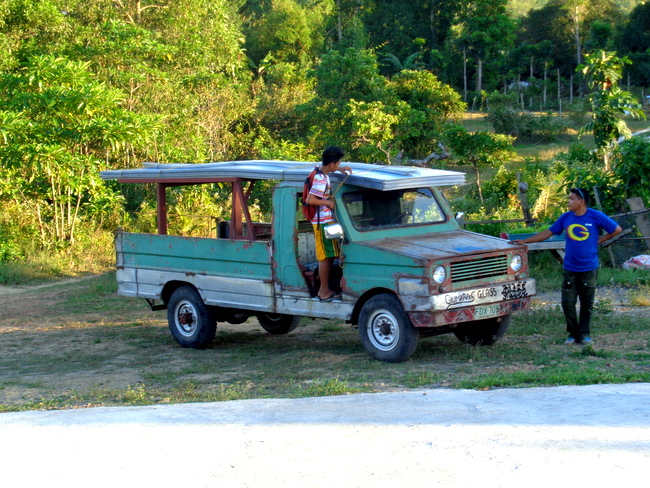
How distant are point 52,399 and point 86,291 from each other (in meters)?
7.80

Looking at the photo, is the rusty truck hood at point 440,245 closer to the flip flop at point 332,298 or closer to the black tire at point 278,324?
the flip flop at point 332,298

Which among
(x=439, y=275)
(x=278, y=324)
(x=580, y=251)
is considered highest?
(x=580, y=251)

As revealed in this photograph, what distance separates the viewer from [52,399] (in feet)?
21.8

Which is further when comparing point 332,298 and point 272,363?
point 272,363

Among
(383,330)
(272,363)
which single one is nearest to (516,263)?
(383,330)

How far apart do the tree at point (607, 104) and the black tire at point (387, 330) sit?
10210 millimetres

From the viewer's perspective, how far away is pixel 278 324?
9875 mm

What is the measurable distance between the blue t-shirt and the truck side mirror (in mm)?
2342

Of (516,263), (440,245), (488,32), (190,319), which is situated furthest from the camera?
(488,32)

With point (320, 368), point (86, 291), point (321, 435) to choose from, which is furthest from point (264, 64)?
point (321, 435)

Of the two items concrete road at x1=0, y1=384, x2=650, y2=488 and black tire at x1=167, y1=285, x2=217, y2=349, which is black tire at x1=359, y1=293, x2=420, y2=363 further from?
black tire at x1=167, y1=285, x2=217, y2=349

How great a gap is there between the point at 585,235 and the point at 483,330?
4.58ft

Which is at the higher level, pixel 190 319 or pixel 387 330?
pixel 387 330

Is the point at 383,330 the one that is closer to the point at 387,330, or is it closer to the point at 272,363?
the point at 387,330
